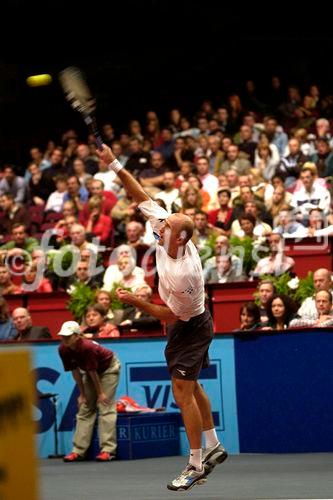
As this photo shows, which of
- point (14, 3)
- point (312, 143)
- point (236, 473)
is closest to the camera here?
point (236, 473)

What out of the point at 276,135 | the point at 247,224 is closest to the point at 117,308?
the point at 247,224

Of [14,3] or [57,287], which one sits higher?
[14,3]

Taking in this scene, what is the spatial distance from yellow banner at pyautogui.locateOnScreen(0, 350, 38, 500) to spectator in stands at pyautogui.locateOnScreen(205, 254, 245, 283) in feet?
41.2

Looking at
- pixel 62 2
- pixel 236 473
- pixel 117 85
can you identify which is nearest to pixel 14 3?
pixel 62 2

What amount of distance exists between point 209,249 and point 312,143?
15.4 ft

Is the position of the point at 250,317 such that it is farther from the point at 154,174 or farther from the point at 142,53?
the point at 142,53

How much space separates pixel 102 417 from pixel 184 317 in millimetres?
4515

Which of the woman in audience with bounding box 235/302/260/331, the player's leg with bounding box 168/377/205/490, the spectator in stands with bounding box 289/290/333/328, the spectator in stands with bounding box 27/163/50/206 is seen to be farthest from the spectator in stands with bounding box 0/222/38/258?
the player's leg with bounding box 168/377/205/490

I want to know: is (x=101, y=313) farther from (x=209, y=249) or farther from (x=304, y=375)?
(x=304, y=375)

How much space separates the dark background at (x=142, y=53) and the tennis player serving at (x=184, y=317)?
1787 cm

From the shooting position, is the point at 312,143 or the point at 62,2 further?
the point at 62,2

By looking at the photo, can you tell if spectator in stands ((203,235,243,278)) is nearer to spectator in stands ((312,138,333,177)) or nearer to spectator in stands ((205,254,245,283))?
spectator in stands ((205,254,245,283))

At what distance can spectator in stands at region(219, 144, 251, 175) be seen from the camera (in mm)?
20234

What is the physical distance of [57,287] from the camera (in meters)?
17.5
